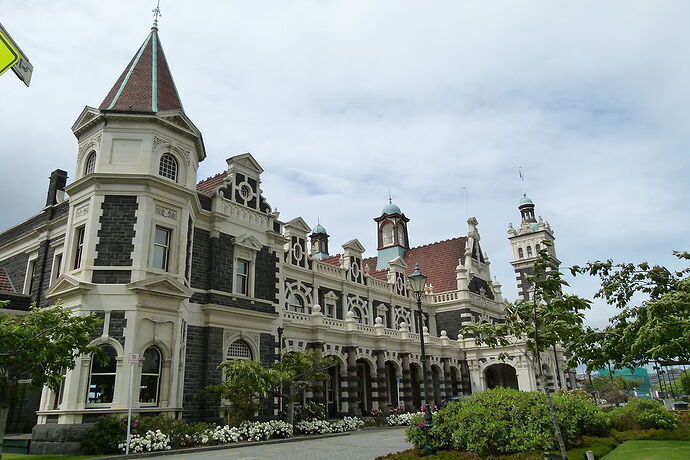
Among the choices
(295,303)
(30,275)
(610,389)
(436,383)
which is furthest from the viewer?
(610,389)

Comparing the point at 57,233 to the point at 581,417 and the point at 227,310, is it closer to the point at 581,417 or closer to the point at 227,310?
the point at 227,310

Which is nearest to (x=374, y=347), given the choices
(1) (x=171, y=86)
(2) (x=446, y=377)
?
(2) (x=446, y=377)

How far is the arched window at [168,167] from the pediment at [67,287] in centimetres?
578

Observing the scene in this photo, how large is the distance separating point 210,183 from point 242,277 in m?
5.92

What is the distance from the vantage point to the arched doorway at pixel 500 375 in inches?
1924

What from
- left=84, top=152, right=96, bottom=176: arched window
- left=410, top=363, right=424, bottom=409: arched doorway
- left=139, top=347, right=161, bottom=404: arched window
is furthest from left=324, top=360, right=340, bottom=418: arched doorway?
left=84, top=152, right=96, bottom=176: arched window

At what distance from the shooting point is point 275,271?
28.6 meters

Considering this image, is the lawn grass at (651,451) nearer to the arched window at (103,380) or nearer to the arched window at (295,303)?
the arched window at (103,380)

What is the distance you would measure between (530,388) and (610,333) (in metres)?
31.0

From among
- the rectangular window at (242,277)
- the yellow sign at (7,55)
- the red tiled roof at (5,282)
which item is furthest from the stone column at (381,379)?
the yellow sign at (7,55)

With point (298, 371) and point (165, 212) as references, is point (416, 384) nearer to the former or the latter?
point (298, 371)

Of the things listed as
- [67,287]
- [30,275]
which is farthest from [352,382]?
[30,275]

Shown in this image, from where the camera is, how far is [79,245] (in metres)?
22.2

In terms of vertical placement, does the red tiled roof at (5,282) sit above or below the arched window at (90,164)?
below
